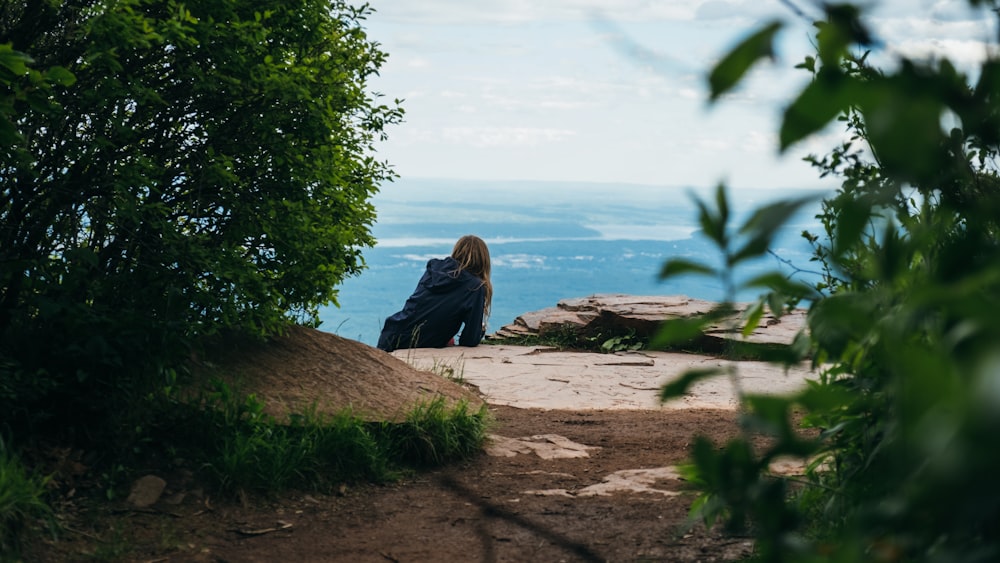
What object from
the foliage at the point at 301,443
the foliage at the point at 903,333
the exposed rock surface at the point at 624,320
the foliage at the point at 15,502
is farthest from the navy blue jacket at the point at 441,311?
the foliage at the point at 903,333

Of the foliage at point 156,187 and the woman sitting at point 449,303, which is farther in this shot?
the woman sitting at point 449,303

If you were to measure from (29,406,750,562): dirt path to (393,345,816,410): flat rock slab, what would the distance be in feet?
6.20

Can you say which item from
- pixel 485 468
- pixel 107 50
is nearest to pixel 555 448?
pixel 485 468

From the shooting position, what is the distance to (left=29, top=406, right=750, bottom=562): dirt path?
4066 millimetres

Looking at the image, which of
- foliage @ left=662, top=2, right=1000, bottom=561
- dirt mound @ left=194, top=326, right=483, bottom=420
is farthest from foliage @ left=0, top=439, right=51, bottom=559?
foliage @ left=662, top=2, right=1000, bottom=561

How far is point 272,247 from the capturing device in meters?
5.51

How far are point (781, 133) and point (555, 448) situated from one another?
5.31 m

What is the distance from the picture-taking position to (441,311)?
35.0 ft

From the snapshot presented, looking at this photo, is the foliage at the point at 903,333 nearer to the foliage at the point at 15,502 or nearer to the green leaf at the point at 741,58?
the green leaf at the point at 741,58

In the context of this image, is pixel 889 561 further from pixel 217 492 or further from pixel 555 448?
pixel 555 448

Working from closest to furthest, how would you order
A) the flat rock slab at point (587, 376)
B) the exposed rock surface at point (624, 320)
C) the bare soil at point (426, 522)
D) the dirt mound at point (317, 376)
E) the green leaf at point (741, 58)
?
the green leaf at point (741, 58) < the bare soil at point (426, 522) < the dirt mound at point (317, 376) < the flat rock slab at point (587, 376) < the exposed rock surface at point (624, 320)

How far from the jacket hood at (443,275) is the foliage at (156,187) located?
5018 millimetres

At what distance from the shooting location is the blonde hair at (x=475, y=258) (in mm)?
10938

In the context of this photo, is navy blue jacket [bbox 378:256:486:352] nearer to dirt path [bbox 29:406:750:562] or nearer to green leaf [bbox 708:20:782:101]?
dirt path [bbox 29:406:750:562]
